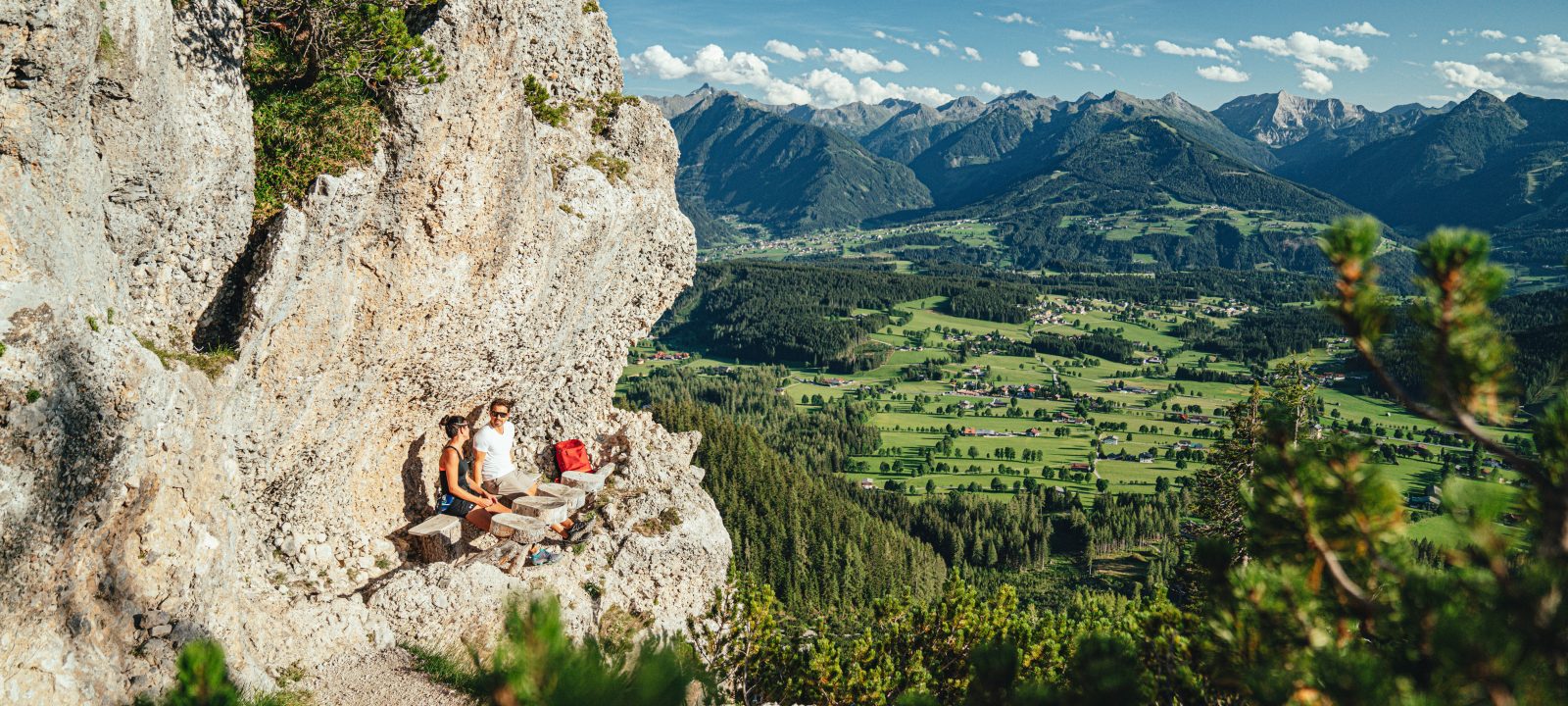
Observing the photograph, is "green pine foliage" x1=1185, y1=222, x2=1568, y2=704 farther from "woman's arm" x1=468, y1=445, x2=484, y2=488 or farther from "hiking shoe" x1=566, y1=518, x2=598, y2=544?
"woman's arm" x1=468, y1=445, x2=484, y2=488

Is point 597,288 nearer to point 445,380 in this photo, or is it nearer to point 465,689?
point 445,380

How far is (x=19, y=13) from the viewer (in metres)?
8.78

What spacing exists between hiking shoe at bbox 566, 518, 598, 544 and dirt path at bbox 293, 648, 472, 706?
518 centimetres

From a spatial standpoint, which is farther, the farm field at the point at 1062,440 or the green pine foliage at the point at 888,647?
the farm field at the point at 1062,440

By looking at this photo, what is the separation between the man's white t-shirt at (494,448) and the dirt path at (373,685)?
512cm

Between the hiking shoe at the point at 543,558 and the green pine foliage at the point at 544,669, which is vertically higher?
the green pine foliage at the point at 544,669

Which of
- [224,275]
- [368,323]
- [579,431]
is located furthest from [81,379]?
[579,431]

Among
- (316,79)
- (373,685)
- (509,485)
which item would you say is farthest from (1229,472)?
(316,79)

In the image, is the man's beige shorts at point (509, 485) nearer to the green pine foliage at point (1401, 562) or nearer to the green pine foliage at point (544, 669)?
the green pine foliage at point (544, 669)

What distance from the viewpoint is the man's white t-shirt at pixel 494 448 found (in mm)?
17734

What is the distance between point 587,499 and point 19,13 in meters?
13.9

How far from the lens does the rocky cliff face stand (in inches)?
363

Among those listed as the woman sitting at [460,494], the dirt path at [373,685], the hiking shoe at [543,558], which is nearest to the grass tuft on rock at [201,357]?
the dirt path at [373,685]

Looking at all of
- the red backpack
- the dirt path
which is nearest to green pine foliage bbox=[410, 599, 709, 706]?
the dirt path
